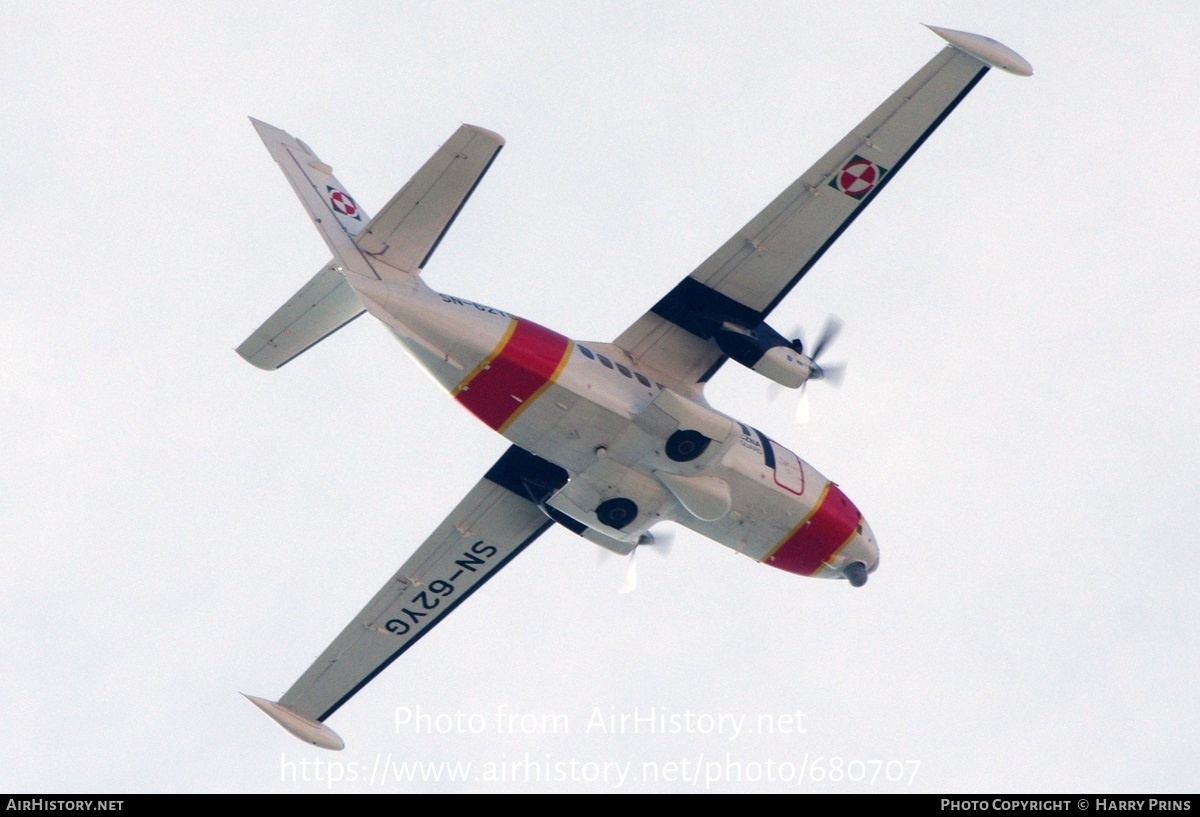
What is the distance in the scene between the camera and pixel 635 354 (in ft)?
101

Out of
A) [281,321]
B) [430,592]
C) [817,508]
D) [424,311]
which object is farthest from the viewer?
[430,592]

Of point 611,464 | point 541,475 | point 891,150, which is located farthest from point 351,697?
point 891,150

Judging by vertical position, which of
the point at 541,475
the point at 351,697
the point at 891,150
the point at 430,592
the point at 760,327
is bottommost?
the point at 351,697

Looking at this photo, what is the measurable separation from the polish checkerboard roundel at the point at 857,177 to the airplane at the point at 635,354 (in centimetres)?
3

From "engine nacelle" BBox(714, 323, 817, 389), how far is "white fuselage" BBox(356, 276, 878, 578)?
126cm

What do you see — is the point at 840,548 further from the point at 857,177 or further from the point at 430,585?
the point at 430,585

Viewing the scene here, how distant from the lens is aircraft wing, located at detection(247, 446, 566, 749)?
33.5 meters

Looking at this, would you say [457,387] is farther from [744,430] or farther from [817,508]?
[817,508]

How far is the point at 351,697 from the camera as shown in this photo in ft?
116

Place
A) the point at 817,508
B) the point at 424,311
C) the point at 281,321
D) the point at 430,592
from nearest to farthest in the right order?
the point at 424,311, the point at 281,321, the point at 817,508, the point at 430,592

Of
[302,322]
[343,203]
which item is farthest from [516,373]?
[343,203]

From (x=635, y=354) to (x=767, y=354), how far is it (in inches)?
103

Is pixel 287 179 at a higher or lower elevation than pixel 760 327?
lower

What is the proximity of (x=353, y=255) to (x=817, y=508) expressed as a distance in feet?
36.0
